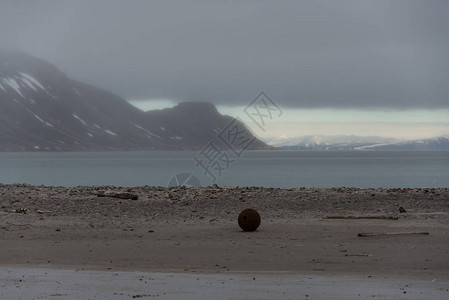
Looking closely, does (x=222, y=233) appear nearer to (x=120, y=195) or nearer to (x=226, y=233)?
(x=226, y=233)

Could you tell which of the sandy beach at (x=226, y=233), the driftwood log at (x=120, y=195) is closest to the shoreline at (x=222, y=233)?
the sandy beach at (x=226, y=233)

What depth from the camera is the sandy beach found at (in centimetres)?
1345

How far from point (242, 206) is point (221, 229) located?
4528 mm

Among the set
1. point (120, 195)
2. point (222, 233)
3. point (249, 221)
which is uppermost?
point (120, 195)

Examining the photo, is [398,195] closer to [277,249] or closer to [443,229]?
[443,229]

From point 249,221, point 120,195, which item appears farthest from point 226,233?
point 120,195

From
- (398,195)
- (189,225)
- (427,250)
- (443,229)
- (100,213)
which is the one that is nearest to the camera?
(427,250)

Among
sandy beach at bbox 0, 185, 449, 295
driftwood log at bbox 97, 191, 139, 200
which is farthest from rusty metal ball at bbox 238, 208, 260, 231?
driftwood log at bbox 97, 191, 139, 200

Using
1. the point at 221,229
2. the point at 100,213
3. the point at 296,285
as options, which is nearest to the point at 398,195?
the point at 221,229

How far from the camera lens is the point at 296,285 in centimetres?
1112

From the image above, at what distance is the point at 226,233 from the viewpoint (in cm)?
1800

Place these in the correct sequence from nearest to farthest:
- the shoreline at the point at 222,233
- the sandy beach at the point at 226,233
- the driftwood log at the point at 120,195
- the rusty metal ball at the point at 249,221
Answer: the sandy beach at the point at 226,233 → the shoreline at the point at 222,233 → the rusty metal ball at the point at 249,221 → the driftwood log at the point at 120,195

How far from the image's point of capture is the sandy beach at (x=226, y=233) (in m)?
13.5

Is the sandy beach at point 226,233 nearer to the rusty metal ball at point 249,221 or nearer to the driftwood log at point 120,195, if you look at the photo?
the driftwood log at point 120,195
